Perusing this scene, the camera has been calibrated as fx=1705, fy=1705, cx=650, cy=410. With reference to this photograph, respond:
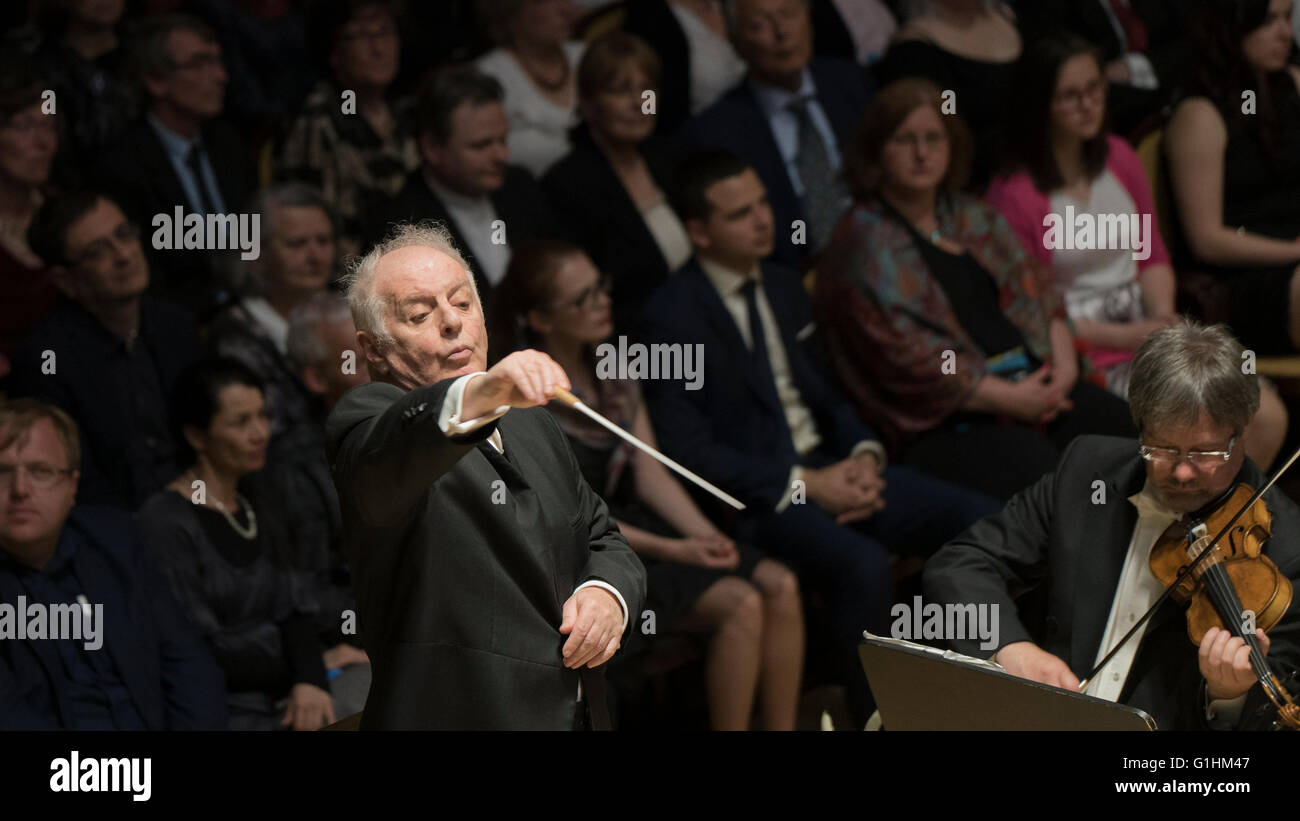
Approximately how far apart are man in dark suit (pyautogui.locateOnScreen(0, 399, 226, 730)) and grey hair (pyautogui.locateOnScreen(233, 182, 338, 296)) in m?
0.68

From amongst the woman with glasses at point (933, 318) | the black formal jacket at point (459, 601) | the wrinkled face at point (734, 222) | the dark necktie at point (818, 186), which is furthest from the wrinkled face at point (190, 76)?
the black formal jacket at point (459, 601)

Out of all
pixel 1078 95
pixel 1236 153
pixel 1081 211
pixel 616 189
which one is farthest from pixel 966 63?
pixel 616 189

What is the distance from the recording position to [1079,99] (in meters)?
4.40

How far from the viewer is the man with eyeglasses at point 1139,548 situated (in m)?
2.48

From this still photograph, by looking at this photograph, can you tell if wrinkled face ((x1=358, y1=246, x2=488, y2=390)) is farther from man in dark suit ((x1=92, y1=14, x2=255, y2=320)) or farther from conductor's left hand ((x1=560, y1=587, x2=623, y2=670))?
man in dark suit ((x1=92, y1=14, x2=255, y2=320))

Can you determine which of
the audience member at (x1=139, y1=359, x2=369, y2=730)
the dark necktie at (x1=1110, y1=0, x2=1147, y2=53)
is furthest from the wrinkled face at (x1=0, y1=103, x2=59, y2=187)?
the dark necktie at (x1=1110, y1=0, x2=1147, y2=53)

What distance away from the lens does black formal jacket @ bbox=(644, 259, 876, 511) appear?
3941mm

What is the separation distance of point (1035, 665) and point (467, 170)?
2.15 metres

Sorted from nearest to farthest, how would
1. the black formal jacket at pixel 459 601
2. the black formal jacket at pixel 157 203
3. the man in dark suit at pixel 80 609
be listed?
the black formal jacket at pixel 459 601 → the man in dark suit at pixel 80 609 → the black formal jacket at pixel 157 203

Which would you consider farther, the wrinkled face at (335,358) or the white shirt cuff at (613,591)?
the wrinkled face at (335,358)

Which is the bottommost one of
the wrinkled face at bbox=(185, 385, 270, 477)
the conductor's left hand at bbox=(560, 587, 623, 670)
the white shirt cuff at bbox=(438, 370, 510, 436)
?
the conductor's left hand at bbox=(560, 587, 623, 670)

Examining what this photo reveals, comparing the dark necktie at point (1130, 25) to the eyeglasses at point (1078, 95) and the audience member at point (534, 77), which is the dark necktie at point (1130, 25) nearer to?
the eyeglasses at point (1078, 95)

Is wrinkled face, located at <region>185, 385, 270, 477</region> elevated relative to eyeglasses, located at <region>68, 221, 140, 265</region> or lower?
lower

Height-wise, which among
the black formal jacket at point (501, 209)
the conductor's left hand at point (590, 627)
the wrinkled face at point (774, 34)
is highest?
the wrinkled face at point (774, 34)
